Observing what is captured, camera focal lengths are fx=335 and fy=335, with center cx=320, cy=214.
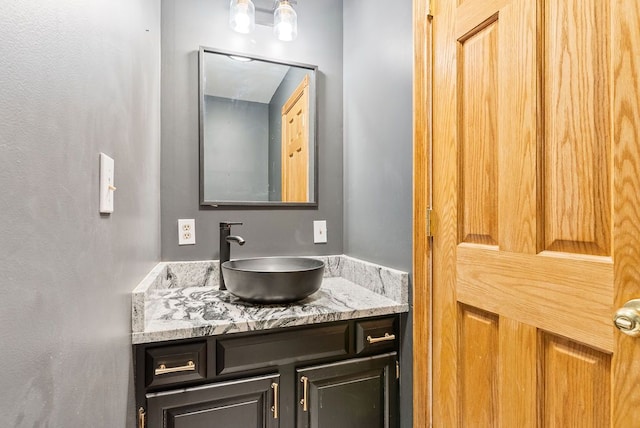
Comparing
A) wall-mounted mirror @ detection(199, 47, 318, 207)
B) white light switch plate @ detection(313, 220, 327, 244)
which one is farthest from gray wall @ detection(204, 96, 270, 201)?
white light switch plate @ detection(313, 220, 327, 244)

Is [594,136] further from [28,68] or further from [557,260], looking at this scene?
[28,68]

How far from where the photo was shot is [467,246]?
1.04 metres

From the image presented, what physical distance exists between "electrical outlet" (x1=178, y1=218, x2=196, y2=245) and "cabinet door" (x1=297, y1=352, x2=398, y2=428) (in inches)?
32.0

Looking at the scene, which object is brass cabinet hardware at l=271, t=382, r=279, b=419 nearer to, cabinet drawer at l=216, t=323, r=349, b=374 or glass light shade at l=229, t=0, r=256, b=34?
cabinet drawer at l=216, t=323, r=349, b=374

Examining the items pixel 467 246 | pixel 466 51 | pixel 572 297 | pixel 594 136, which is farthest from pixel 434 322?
pixel 466 51

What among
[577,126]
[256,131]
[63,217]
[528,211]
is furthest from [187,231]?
[577,126]

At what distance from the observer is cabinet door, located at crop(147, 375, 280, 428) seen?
1064 mm

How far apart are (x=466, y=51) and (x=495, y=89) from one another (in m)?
0.19

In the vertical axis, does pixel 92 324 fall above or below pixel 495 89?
below

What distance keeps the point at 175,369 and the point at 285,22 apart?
1.63 metres

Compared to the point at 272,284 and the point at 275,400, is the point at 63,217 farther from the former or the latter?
the point at 275,400

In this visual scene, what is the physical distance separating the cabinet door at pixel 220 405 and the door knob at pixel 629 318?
980 mm

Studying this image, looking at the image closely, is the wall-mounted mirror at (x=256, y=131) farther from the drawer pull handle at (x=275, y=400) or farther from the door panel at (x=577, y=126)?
the door panel at (x=577, y=126)

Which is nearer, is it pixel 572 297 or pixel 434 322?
pixel 572 297
